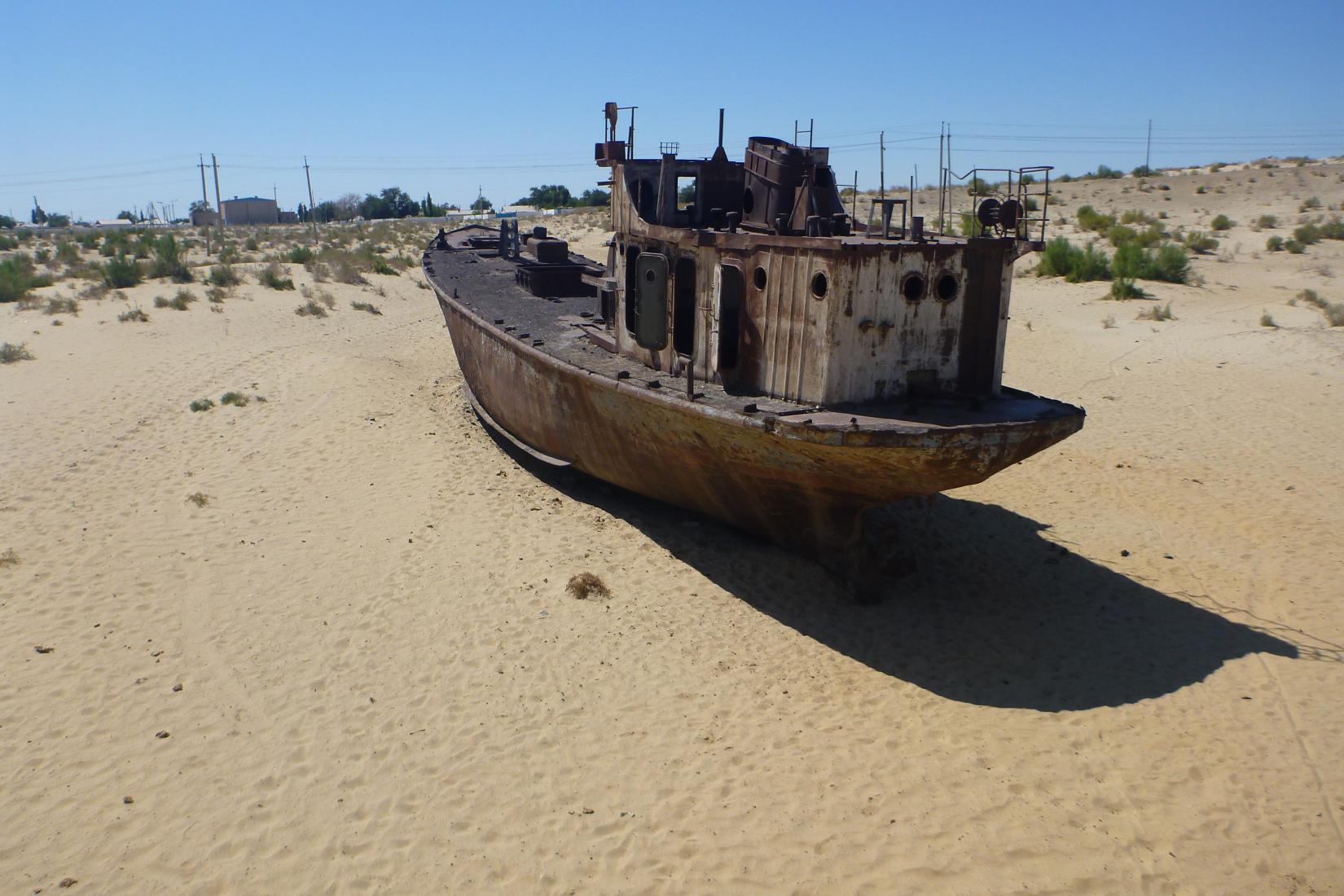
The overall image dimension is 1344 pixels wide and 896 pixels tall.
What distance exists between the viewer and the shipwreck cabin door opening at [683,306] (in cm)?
845

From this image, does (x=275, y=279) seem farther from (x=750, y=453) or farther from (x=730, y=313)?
(x=750, y=453)

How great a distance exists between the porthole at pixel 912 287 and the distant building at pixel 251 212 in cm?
7237

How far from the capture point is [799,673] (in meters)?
6.88

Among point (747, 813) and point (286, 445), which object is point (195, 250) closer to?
point (286, 445)

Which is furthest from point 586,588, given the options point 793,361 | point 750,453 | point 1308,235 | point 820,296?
point 1308,235

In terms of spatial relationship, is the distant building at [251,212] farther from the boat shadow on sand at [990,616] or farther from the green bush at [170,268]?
the boat shadow on sand at [990,616]

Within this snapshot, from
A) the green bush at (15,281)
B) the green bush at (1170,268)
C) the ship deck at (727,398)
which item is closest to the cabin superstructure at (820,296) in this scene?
the ship deck at (727,398)

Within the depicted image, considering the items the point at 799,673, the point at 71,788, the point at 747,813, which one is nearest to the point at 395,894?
the point at 747,813

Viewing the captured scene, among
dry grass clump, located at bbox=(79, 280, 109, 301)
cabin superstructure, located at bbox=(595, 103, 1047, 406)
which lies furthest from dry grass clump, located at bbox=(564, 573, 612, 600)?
dry grass clump, located at bbox=(79, 280, 109, 301)

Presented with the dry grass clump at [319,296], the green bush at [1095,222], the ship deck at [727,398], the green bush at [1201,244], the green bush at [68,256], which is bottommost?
the dry grass clump at [319,296]

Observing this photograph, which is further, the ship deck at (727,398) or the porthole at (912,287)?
the porthole at (912,287)

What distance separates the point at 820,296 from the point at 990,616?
120 inches

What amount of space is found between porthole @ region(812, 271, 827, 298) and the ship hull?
3.54 feet

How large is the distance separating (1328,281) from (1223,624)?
18.1 meters
